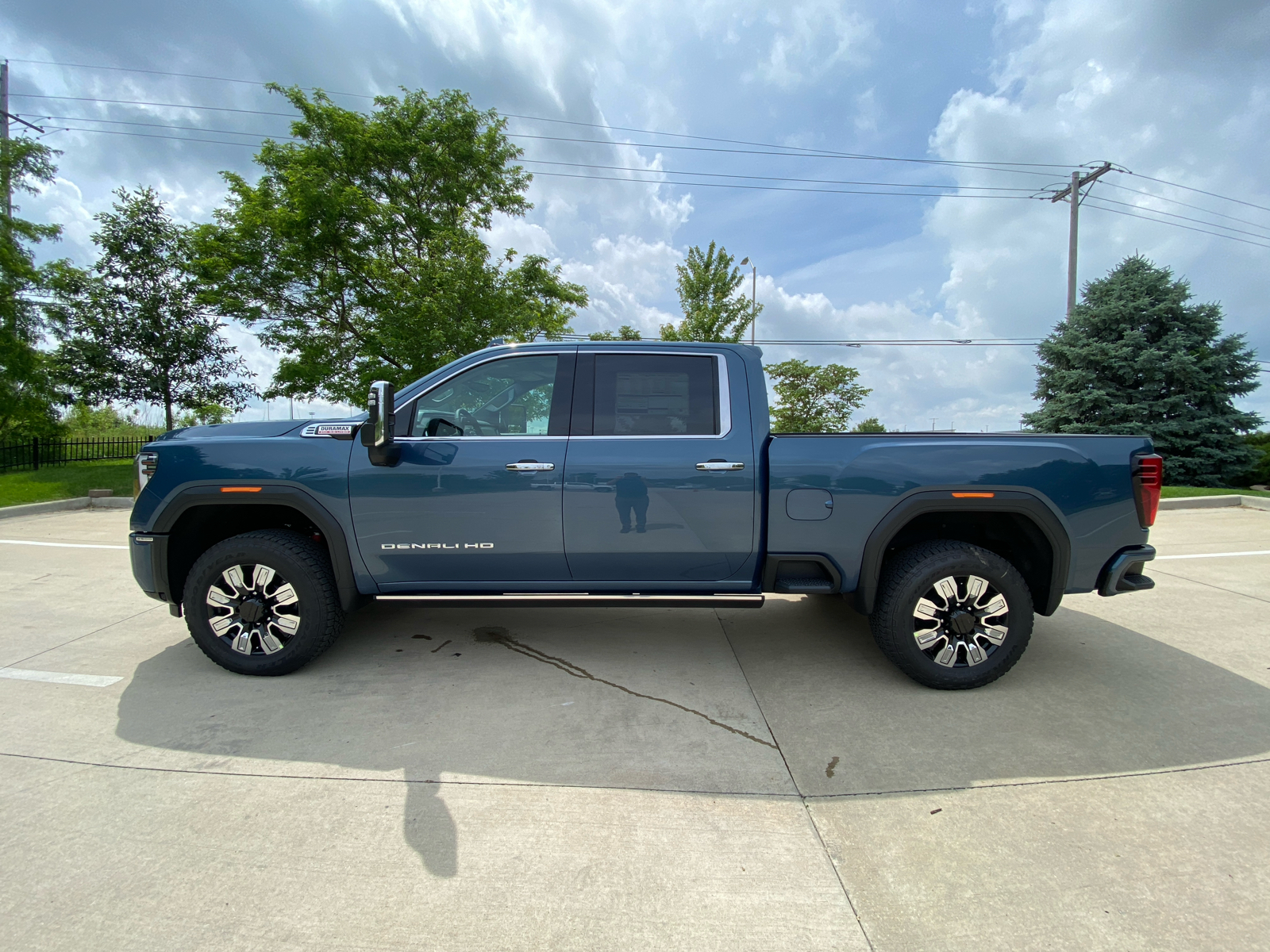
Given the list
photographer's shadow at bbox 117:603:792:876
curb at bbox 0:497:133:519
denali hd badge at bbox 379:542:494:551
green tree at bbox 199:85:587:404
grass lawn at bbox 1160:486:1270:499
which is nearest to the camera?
photographer's shadow at bbox 117:603:792:876

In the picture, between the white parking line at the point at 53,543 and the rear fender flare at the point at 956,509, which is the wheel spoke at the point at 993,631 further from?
the white parking line at the point at 53,543

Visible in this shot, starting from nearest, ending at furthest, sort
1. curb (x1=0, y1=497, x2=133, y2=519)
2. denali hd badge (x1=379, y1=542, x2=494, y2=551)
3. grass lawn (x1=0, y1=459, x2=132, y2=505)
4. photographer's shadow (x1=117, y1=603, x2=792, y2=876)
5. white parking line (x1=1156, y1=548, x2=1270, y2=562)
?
photographer's shadow (x1=117, y1=603, x2=792, y2=876) < denali hd badge (x1=379, y1=542, x2=494, y2=551) < white parking line (x1=1156, y1=548, x2=1270, y2=562) < curb (x1=0, y1=497, x2=133, y2=519) < grass lawn (x1=0, y1=459, x2=132, y2=505)

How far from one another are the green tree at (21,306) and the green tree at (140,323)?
111 inches

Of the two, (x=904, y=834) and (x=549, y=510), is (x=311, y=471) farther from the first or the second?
(x=904, y=834)

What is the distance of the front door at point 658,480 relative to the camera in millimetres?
3475

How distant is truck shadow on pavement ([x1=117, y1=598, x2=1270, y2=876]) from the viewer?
2.75 meters

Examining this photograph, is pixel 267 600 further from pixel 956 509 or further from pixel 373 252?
pixel 373 252

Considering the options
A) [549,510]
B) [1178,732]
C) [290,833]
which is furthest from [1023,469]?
[290,833]

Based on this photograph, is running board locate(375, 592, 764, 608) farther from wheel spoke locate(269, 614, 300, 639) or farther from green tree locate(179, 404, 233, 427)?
green tree locate(179, 404, 233, 427)

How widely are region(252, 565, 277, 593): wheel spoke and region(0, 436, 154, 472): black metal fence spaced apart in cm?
1251

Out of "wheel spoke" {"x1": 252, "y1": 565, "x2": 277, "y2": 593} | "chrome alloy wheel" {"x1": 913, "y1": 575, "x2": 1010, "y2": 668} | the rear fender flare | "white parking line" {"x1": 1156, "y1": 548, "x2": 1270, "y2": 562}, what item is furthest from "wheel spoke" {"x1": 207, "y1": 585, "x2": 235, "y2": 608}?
"white parking line" {"x1": 1156, "y1": 548, "x2": 1270, "y2": 562}

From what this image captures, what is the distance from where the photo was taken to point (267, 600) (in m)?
3.63

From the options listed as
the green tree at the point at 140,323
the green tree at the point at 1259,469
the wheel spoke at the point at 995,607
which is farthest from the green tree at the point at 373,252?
the green tree at the point at 1259,469

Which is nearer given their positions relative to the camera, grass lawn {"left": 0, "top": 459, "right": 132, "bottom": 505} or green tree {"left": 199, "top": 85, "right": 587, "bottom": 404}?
grass lawn {"left": 0, "top": 459, "right": 132, "bottom": 505}
